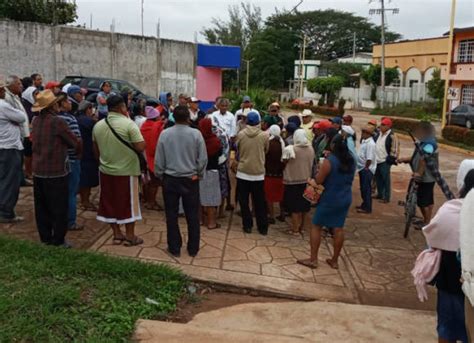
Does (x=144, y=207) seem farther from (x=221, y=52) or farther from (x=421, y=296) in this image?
(x=221, y=52)

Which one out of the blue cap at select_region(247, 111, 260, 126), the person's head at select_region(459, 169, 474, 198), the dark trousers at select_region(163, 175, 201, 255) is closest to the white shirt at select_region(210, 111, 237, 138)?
the blue cap at select_region(247, 111, 260, 126)

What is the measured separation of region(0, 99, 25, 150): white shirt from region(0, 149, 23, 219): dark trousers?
9 cm

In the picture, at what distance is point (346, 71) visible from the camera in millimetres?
55312

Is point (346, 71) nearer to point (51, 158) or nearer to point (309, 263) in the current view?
point (309, 263)

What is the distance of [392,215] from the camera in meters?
8.44

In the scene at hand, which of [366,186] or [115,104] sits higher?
[115,104]

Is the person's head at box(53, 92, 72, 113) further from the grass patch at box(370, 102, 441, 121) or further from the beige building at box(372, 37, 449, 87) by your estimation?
the beige building at box(372, 37, 449, 87)

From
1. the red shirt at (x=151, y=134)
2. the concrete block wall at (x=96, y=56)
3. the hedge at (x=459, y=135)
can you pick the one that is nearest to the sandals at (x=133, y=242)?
the red shirt at (x=151, y=134)

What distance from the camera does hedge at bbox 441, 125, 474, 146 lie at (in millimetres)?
20406

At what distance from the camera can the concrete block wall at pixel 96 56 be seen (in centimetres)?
1911

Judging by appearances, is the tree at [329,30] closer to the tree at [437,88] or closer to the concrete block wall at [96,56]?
the tree at [437,88]

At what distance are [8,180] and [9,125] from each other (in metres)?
0.66

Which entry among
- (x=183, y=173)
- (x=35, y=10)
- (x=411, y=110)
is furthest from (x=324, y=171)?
(x=411, y=110)

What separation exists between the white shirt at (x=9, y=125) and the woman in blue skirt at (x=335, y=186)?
11.9ft
